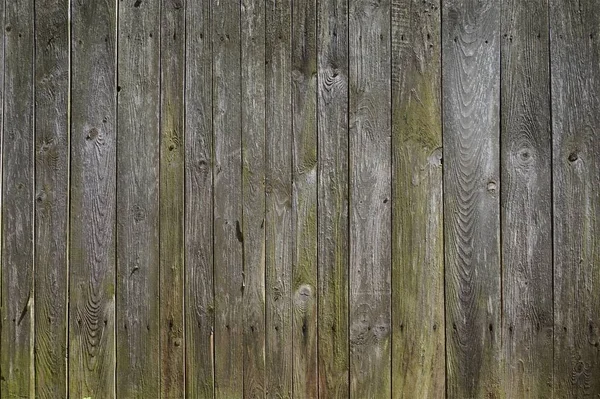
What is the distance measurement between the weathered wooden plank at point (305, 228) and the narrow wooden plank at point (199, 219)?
308 mm

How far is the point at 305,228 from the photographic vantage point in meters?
1.96

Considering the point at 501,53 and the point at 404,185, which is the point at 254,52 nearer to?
the point at 404,185

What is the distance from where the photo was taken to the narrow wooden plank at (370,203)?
194 centimetres

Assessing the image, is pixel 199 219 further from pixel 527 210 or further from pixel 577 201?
pixel 577 201

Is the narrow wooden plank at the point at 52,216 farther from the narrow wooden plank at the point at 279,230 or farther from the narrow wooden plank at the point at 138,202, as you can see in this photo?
the narrow wooden plank at the point at 279,230

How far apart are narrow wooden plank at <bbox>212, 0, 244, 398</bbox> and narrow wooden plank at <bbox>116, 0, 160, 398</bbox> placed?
0.23m

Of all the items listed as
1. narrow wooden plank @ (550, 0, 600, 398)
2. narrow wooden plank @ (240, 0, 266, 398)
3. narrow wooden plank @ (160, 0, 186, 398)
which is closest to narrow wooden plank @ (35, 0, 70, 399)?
narrow wooden plank @ (160, 0, 186, 398)

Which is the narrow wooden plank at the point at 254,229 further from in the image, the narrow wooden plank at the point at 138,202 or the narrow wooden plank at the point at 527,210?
the narrow wooden plank at the point at 527,210

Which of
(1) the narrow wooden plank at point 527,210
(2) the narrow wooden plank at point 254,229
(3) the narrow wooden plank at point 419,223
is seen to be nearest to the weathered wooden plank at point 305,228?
(2) the narrow wooden plank at point 254,229

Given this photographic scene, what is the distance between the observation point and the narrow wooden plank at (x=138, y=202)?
2.00 metres

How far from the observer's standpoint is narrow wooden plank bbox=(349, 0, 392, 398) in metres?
1.94

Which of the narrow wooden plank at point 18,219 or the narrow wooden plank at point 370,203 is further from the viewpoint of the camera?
the narrow wooden plank at point 18,219

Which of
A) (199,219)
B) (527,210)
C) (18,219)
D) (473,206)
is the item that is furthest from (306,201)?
(18,219)

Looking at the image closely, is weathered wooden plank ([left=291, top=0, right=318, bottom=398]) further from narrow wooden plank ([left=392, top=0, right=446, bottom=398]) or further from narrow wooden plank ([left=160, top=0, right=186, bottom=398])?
narrow wooden plank ([left=160, top=0, right=186, bottom=398])
